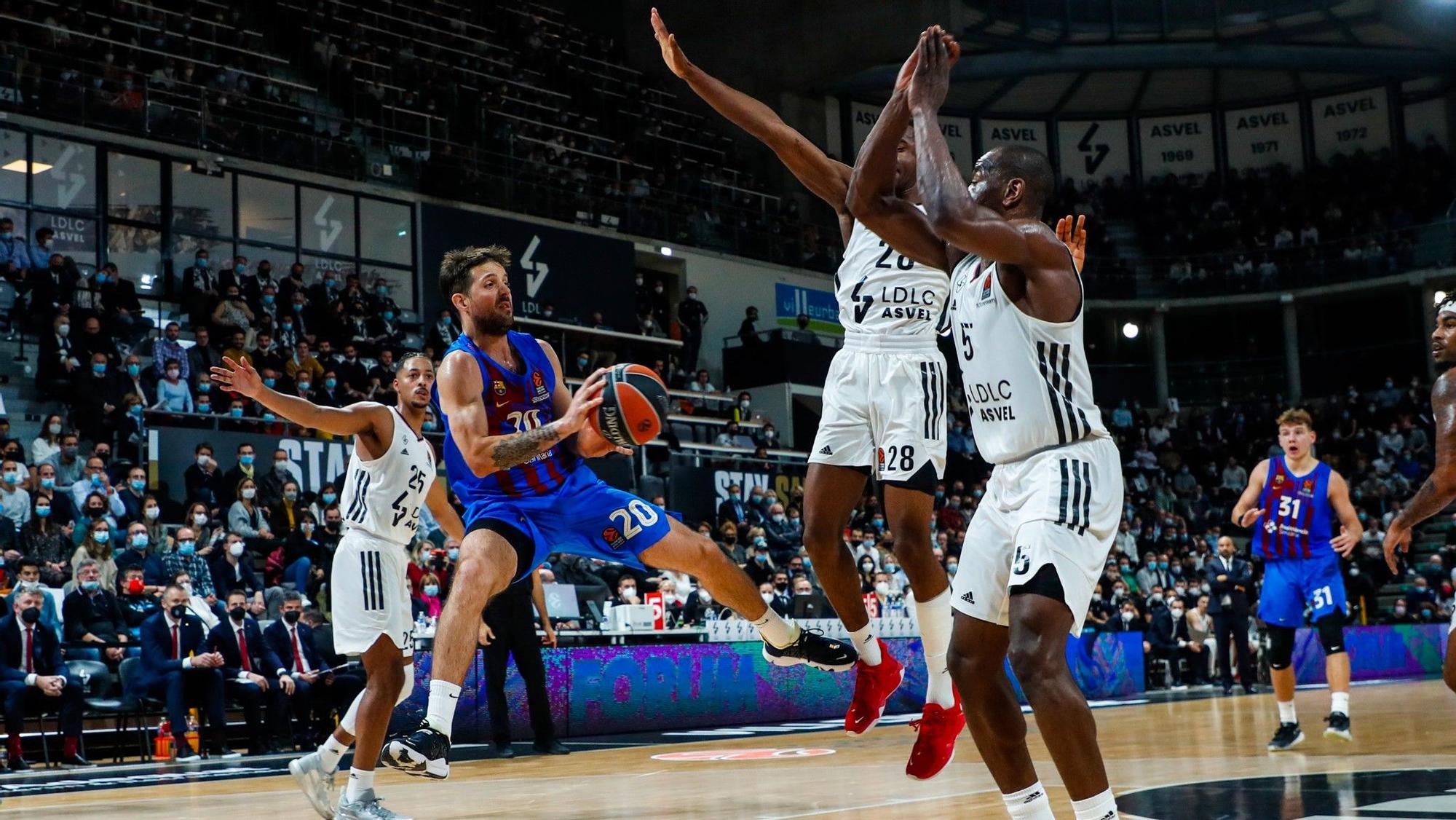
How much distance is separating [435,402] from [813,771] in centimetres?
1271

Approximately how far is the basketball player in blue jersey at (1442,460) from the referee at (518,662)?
618 cm

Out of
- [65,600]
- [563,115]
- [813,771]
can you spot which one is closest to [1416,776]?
[813,771]

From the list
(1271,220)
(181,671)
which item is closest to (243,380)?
(181,671)

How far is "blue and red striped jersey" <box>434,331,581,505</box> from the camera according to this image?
6.28 m

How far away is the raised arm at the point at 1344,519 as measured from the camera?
8.73 meters

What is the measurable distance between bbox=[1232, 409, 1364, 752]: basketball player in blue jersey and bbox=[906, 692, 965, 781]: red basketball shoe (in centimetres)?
453

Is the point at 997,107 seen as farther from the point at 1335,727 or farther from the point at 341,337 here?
the point at 1335,727

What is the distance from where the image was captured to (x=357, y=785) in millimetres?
6414

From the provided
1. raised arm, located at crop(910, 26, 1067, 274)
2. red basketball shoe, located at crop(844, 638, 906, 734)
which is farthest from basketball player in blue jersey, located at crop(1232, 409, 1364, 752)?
raised arm, located at crop(910, 26, 1067, 274)

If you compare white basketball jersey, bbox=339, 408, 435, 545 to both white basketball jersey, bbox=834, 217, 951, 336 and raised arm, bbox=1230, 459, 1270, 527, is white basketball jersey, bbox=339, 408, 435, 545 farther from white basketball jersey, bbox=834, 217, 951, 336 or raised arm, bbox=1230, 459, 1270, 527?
raised arm, bbox=1230, 459, 1270, 527

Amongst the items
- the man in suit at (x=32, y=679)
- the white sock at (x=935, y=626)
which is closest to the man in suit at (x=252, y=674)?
the man in suit at (x=32, y=679)

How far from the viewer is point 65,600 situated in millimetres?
12484

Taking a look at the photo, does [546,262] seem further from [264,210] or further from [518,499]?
[518,499]

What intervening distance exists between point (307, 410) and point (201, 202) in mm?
17661
